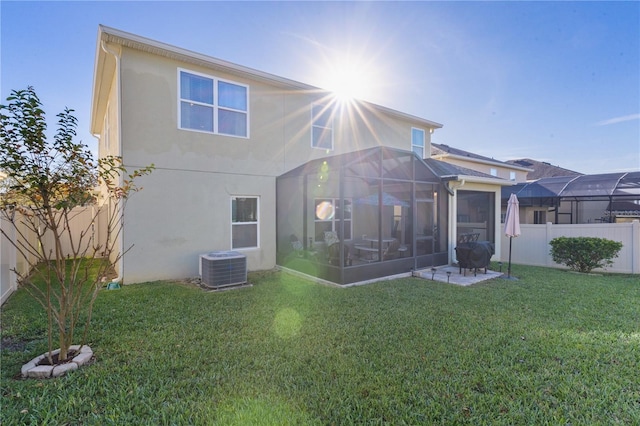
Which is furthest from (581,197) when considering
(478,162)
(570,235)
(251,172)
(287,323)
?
(287,323)

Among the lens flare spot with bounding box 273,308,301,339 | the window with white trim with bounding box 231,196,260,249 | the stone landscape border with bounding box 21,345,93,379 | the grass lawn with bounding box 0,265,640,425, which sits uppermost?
the window with white trim with bounding box 231,196,260,249

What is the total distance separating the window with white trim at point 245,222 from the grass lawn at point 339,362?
9.93 feet

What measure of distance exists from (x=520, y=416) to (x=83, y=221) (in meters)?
15.9

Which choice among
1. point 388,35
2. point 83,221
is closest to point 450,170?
point 388,35

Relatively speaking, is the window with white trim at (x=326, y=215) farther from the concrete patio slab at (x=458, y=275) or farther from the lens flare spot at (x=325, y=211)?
the concrete patio slab at (x=458, y=275)

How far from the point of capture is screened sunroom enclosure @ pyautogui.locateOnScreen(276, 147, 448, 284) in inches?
336

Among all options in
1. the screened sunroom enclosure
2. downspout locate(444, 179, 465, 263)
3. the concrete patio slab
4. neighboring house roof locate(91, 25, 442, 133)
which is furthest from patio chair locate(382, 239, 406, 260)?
neighboring house roof locate(91, 25, 442, 133)

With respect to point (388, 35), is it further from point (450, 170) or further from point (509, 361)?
point (509, 361)

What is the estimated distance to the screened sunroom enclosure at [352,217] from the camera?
852 centimetres

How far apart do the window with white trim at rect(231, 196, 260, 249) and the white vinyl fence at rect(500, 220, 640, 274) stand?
991 cm

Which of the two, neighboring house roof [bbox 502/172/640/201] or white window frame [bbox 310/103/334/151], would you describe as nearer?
white window frame [bbox 310/103/334/151]

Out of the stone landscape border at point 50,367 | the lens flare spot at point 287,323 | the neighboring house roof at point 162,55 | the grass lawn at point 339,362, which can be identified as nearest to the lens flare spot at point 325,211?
the neighboring house roof at point 162,55

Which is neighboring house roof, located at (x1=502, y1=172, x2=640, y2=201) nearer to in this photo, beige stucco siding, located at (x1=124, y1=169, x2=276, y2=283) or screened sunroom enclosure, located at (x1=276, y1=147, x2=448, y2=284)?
screened sunroom enclosure, located at (x1=276, y1=147, x2=448, y2=284)

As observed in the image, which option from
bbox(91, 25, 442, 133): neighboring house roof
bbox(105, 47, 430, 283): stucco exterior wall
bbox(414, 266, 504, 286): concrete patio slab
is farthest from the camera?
bbox(414, 266, 504, 286): concrete patio slab
